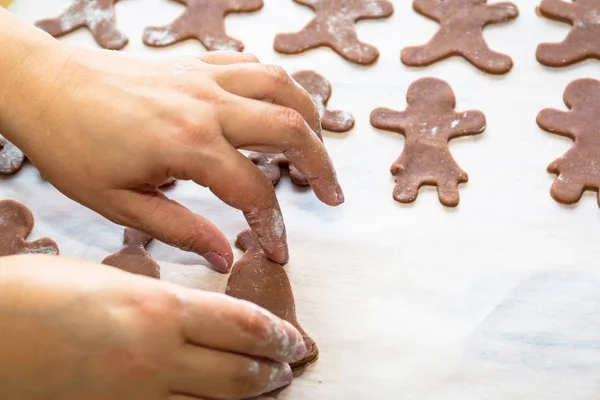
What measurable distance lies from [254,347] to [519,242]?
51 cm

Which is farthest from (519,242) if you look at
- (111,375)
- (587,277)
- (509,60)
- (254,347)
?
(111,375)

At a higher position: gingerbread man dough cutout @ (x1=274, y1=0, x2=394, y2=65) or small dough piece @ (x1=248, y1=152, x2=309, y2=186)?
gingerbread man dough cutout @ (x1=274, y1=0, x2=394, y2=65)

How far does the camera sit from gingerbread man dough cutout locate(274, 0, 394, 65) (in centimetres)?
133

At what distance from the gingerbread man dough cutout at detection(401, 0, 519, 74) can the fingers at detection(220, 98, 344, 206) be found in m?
0.42

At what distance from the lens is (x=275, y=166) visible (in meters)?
1.17

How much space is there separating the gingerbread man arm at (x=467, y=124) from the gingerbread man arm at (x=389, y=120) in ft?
0.29

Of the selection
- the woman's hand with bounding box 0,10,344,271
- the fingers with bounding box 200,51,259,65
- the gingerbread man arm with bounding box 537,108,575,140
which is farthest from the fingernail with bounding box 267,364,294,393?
the gingerbread man arm with bounding box 537,108,575,140

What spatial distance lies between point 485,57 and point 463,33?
2.9 inches

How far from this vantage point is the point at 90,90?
92cm

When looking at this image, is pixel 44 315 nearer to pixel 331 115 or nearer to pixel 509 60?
pixel 331 115

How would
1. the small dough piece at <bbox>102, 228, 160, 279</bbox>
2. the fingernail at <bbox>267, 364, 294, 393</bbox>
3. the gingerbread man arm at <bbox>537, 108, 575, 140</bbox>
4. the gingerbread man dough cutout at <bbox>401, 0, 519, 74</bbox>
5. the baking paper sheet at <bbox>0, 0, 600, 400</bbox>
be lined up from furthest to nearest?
the gingerbread man dough cutout at <bbox>401, 0, 519, 74</bbox>, the gingerbread man arm at <bbox>537, 108, 575, 140</bbox>, the small dough piece at <bbox>102, 228, 160, 279</bbox>, the baking paper sheet at <bbox>0, 0, 600, 400</bbox>, the fingernail at <bbox>267, 364, 294, 393</bbox>

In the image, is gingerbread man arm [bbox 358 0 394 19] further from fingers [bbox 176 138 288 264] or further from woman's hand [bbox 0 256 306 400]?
woman's hand [bbox 0 256 306 400]

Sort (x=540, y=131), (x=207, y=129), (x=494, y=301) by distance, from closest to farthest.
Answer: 1. (x=207, y=129)
2. (x=494, y=301)
3. (x=540, y=131)

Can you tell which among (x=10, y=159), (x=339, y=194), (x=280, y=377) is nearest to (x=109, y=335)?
(x=280, y=377)
